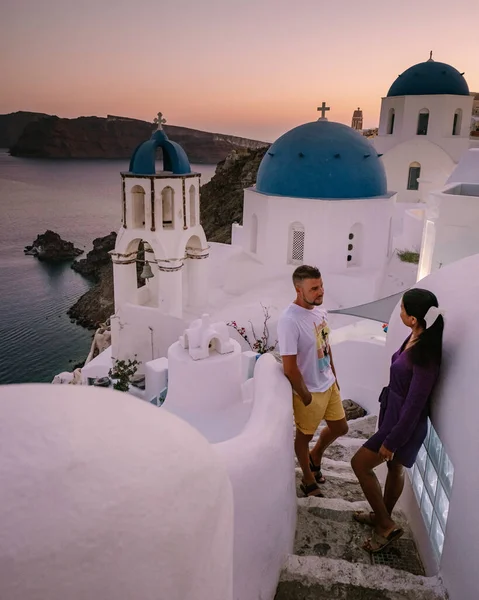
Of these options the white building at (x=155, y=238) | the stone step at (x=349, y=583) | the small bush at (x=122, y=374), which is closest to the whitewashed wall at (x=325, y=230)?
the white building at (x=155, y=238)

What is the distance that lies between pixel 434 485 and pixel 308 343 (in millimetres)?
1126

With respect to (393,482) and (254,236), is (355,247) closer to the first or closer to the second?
(254,236)

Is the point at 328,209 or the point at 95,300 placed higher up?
the point at 328,209

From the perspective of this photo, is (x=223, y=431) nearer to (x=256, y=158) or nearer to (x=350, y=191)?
(x=350, y=191)

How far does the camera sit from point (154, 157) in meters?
12.2

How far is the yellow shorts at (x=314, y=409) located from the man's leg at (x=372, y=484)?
45 centimetres

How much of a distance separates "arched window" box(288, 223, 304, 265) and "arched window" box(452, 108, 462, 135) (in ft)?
35.6

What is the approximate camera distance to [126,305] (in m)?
12.5

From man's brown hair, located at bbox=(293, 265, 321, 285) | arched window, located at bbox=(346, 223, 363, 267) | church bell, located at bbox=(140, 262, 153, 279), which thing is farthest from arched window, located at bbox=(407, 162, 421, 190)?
man's brown hair, located at bbox=(293, 265, 321, 285)

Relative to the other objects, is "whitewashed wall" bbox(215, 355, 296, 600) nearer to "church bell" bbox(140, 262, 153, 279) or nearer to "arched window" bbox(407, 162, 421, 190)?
"church bell" bbox(140, 262, 153, 279)

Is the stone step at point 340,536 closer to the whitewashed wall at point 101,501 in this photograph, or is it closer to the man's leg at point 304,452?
the man's leg at point 304,452

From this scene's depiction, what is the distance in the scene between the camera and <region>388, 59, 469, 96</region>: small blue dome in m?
19.1

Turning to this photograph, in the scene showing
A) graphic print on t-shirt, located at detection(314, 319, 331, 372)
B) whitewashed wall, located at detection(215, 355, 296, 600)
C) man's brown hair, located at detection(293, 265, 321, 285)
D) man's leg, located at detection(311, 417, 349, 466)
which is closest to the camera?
whitewashed wall, located at detection(215, 355, 296, 600)

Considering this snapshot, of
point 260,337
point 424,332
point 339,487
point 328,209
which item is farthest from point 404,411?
point 328,209
